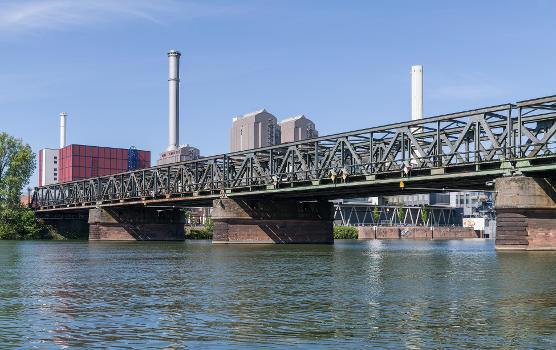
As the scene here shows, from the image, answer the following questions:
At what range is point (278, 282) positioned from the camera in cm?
3191

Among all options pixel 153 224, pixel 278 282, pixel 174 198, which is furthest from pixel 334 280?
pixel 153 224

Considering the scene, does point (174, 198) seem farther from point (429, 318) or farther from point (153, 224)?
point (429, 318)

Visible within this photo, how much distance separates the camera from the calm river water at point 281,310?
16.8 metres

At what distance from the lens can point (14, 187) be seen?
133625 mm

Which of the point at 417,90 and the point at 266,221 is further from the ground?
the point at 417,90

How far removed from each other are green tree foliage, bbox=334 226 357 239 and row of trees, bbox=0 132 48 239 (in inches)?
2599

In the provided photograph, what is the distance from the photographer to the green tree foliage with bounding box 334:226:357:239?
527 feet

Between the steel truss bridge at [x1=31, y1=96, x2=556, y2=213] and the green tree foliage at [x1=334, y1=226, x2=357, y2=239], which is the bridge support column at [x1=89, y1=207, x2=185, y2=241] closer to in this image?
the steel truss bridge at [x1=31, y1=96, x2=556, y2=213]

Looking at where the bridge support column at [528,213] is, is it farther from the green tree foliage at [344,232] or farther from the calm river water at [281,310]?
the green tree foliage at [344,232]

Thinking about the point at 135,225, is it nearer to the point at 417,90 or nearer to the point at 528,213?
the point at 528,213

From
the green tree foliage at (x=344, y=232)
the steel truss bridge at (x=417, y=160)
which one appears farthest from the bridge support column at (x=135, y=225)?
the green tree foliage at (x=344, y=232)

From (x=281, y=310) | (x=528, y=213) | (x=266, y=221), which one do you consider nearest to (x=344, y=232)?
(x=266, y=221)

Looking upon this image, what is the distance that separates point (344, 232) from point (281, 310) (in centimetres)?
14383

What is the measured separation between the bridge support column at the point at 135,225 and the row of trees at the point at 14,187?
21.9 meters
